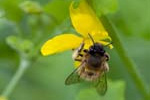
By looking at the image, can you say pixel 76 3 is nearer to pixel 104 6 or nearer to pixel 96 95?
pixel 104 6

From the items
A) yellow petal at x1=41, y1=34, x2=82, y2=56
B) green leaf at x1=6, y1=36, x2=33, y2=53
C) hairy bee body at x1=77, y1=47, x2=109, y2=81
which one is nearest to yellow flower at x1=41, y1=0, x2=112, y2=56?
yellow petal at x1=41, y1=34, x2=82, y2=56

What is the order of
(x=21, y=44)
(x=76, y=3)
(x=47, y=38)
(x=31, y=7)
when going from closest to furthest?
1. (x=76, y=3)
2. (x=31, y=7)
3. (x=21, y=44)
4. (x=47, y=38)

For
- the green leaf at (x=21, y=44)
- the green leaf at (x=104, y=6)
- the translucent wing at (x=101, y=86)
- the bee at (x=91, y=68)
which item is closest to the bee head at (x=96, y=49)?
the bee at (x=91, y=68)

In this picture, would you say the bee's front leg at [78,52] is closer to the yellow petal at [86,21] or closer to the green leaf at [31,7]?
the yellow petal at [86,21]

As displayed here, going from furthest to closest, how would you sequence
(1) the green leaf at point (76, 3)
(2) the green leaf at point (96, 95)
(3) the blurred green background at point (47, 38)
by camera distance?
(3) the blurred green background at point (47, 38)
(2) the green leaf at point (96, 95)
(1) the green leaf at point (76, 3)

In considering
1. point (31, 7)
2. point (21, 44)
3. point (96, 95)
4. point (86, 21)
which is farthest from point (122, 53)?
point (21, 44)

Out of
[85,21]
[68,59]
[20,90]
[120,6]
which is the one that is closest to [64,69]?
[68,59]

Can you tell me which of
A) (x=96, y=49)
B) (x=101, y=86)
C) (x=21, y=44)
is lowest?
Result: (x=101, y=86)
